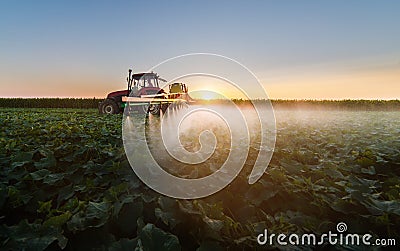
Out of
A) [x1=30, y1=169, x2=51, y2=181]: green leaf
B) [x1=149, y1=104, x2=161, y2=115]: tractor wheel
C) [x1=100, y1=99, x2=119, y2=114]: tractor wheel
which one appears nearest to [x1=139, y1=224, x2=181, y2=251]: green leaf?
[x1=30, y1=169, x2=51, y2=181]: green leaf

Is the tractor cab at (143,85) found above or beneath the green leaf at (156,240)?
above

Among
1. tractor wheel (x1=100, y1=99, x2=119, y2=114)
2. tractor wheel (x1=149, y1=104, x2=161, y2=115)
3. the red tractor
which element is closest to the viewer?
tractor wheel (x1=149, y1=104, x2=161, y2=115)

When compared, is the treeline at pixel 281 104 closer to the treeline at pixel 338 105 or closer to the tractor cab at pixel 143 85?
the treeline at pixel 338 105

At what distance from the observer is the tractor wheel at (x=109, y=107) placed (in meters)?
17.3

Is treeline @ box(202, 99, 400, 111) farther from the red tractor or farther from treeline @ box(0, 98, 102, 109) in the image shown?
the red tractor

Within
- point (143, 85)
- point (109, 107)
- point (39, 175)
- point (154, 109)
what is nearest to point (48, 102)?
point (109, 107)

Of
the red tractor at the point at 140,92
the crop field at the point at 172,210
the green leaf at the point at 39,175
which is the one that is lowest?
the crop field at the point at 172,210

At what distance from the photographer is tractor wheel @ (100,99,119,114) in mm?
17297

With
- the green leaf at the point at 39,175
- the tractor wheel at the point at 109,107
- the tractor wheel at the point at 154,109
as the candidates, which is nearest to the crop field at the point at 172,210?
the green leaf at the point at 39,175

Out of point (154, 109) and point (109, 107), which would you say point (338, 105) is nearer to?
point (109, 107)

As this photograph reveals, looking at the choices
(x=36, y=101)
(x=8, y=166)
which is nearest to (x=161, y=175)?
(x=8, y=166)

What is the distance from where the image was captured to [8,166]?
2.49 m

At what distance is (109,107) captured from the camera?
1766cm

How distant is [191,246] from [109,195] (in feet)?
2.16
